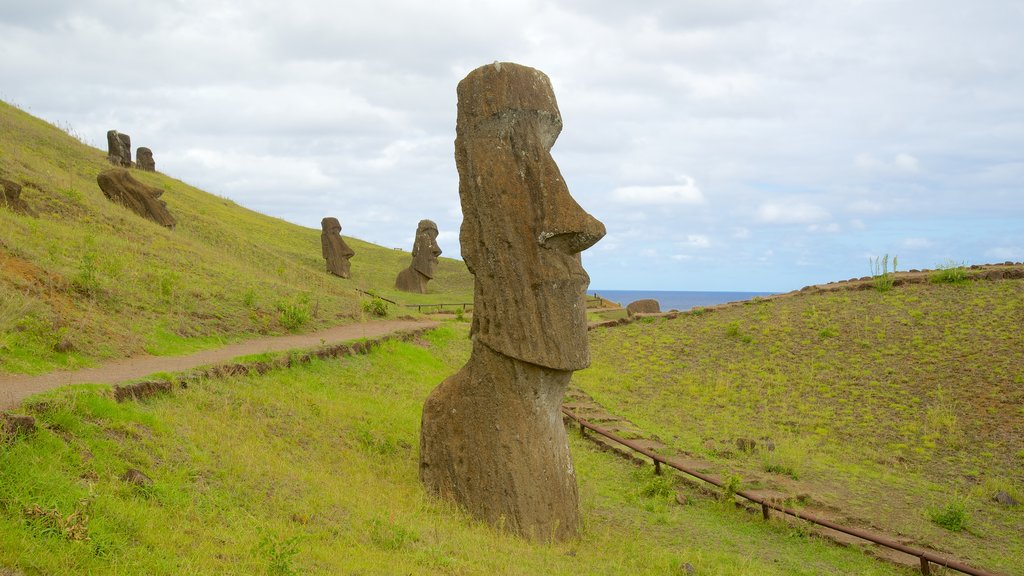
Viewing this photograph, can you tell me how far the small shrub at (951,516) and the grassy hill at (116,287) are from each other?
38.5ft

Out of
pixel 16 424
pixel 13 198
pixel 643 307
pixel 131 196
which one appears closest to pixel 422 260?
pixel 643 307

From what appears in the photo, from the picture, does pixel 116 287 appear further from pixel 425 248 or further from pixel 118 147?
A: pixel 118 147

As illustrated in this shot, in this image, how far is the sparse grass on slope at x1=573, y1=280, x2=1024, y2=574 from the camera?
454 inches

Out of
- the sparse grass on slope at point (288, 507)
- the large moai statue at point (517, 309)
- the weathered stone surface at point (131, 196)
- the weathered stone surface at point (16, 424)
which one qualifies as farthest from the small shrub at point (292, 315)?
the weathered stone surface at point (131, 196)

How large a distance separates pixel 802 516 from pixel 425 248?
28.9 m

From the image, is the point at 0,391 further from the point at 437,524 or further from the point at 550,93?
the point at 550,93

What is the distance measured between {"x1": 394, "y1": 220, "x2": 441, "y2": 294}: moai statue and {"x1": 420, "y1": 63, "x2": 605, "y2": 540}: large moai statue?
28651mm

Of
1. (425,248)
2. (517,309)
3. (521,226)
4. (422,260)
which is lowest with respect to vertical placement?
(517,309)

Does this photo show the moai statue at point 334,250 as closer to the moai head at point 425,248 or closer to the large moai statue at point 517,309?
the moai head at point 425,248

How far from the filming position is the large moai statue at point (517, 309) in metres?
8.51

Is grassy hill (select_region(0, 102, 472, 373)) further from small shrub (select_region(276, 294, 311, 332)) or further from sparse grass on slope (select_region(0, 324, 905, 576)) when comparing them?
sparse grass on slope (select_region(0, 324, 905, 576))

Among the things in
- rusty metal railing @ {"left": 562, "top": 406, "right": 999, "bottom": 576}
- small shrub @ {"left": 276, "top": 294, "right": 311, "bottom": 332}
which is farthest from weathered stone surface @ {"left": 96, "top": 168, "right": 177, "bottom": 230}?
rusty metal railing @ {"left": 562, "top": 406, "right": 999, "bottom": 576}

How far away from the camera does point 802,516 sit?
33.3 feet

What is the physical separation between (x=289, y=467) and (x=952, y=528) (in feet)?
28.5
